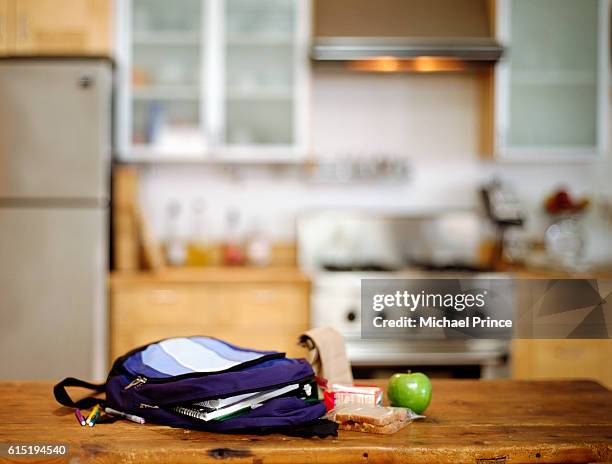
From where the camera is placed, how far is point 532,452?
1.36 metres

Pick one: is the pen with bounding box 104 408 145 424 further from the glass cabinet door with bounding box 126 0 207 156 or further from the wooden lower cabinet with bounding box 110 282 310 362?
the glass cabinet door with bounding box 126 0 207 156

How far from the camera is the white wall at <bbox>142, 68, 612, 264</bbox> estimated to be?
13.6 ft

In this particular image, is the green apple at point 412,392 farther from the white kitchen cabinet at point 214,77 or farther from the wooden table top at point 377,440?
the white kitchen cabinet at point 214,77

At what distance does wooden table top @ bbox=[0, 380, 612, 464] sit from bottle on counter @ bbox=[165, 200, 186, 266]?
2.40 metres

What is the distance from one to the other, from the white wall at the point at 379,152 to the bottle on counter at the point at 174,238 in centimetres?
5

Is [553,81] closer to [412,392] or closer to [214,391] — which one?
[412,392]

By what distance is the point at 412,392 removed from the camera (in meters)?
1.55

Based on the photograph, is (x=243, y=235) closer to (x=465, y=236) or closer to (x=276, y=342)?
(x=276, y=342)

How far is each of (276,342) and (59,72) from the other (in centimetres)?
165

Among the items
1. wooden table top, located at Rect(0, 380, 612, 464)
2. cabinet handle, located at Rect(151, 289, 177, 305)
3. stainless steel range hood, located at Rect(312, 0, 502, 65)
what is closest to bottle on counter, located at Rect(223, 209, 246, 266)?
cabinet handle, located at Rect(151, 289, 177, 305)

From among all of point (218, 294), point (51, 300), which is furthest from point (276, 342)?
point (51, 300)

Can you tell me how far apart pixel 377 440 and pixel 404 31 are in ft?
9.32

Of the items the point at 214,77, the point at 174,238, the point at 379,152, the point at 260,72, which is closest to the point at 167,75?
the point at 214,77

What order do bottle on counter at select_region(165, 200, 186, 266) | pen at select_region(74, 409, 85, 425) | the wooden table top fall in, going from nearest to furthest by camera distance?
1. the wooden table top
2. pen at select_region(74, 409, 85, 425)
3. bottle on counter at select_region(165, 200, 186, 266)
